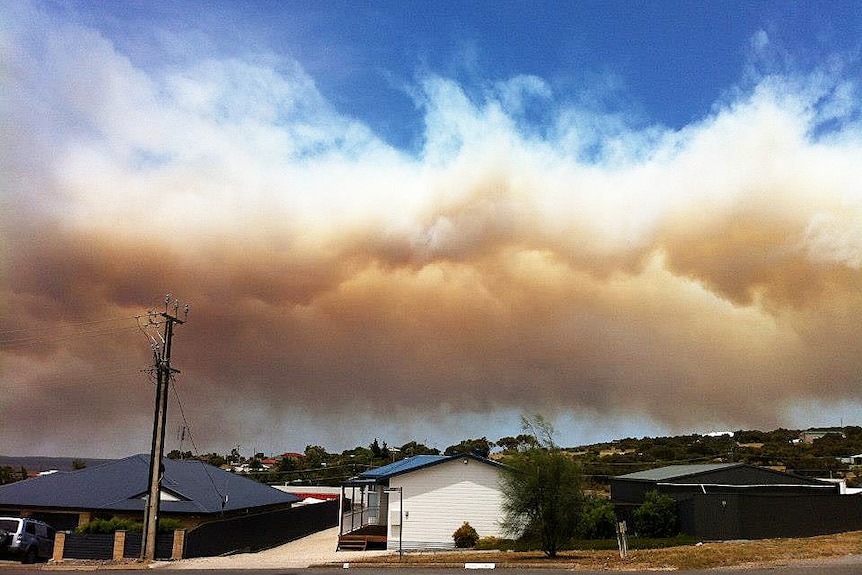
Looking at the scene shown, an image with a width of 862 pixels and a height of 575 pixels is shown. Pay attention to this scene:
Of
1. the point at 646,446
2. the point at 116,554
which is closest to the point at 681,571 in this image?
the point at 116,554

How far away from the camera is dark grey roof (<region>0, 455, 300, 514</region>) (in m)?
43.8

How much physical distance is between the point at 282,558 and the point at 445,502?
10097 millimetres

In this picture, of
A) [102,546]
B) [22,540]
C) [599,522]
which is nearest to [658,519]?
[599,522]

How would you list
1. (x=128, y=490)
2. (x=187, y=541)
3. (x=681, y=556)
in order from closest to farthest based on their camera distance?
(x=681, y=556)
(x=187, y=541)
(x=128, y=490)

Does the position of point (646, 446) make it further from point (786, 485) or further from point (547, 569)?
point (547, 569)

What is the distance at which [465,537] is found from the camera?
4228 cm

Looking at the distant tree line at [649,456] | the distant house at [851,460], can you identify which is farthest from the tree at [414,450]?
the distant house at [851,460]

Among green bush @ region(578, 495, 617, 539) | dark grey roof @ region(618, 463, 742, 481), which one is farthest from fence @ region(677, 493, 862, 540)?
dark grey roof @ region(618, 463, 742, 481)

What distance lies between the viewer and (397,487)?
43.8 metres

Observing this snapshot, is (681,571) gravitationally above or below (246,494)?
below

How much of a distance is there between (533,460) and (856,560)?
13.4 metres

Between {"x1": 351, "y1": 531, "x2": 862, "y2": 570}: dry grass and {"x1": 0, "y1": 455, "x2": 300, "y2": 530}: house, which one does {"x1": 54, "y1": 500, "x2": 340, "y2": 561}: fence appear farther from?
{"x1": 351, "y1": 531, "x2": 862, "y2": 570}: dry grass

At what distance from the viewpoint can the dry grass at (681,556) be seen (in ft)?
100

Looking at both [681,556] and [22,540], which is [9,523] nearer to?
[22,540]
